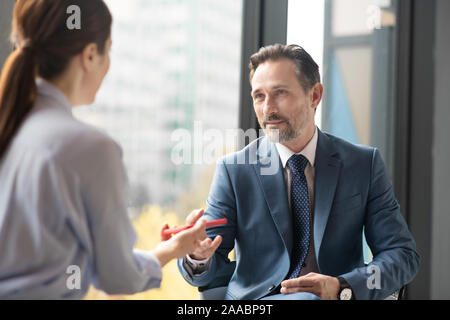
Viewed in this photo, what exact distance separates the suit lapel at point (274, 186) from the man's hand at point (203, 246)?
230 mm

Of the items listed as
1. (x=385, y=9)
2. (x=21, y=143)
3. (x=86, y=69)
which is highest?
(x=385, y=9)

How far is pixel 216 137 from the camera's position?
195 centimetres

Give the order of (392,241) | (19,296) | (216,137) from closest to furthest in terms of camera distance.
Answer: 1. (19,296)
2. (392,241)
3. (216,137)

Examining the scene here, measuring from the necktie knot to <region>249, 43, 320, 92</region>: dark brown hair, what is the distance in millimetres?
238

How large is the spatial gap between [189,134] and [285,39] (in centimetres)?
60

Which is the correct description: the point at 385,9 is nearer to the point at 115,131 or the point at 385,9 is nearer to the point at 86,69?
the point at 115,131

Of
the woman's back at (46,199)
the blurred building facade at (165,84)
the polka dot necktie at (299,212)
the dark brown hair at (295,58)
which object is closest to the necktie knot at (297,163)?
the polka dot necktie at (299,212)

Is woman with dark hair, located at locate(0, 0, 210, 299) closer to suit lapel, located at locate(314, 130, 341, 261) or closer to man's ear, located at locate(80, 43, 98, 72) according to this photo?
man's ear, located at locate(80, 43, 98, 72)

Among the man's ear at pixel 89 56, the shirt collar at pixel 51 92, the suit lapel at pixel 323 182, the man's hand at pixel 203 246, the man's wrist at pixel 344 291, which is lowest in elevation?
the man's wrist at pixel 344 291

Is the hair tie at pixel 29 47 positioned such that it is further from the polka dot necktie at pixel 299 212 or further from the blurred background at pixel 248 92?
the polka dot necktie at pixel 299 212

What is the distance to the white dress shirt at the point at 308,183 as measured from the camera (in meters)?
1.44
